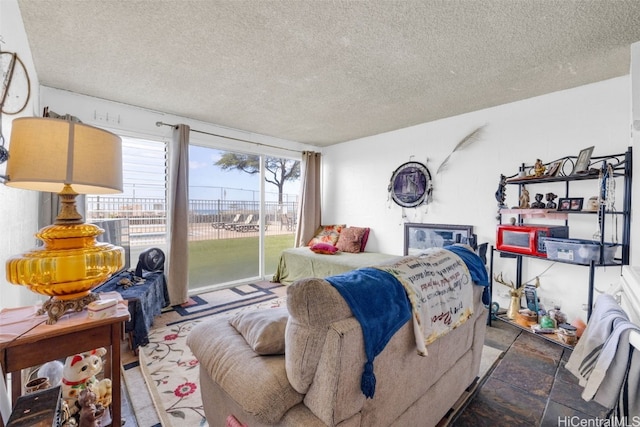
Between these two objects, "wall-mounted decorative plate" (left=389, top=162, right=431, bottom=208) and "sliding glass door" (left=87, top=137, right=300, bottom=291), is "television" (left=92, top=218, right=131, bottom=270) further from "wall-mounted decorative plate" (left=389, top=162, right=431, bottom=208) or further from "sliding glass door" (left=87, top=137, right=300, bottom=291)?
"wall-mounted decorative plate" (left=389, top=162, right=431, bottom=208)

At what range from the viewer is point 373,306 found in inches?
39.0

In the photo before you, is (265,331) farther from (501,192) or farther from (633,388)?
(501,192)

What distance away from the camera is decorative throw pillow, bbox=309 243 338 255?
4.01 metres

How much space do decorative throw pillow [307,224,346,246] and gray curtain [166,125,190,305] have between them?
6.37 feet

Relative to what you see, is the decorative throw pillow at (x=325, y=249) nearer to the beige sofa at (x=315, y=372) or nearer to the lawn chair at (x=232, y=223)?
the lawn chair at (x=232, y=223)

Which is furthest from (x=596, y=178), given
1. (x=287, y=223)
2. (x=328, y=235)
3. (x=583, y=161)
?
(x=287, y=223)

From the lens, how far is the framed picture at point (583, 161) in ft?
7.55

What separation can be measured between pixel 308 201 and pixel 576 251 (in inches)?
136

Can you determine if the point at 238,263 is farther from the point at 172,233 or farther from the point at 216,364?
the point at 216,364

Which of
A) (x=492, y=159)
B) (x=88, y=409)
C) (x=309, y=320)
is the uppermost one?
(x=492, y=159)

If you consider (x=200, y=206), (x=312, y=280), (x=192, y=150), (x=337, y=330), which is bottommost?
(x=337, y=330)

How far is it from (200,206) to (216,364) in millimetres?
3102

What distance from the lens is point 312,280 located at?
0.94 metres

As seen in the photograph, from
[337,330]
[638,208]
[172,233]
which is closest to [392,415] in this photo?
[337,330]
